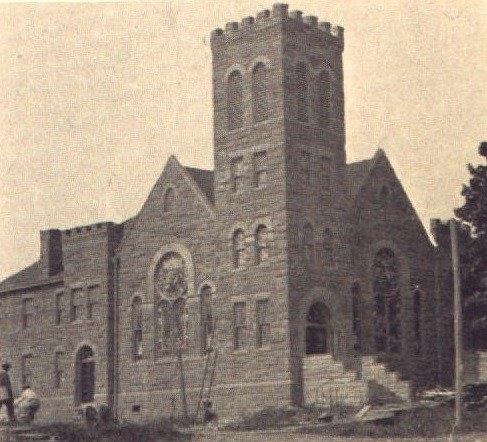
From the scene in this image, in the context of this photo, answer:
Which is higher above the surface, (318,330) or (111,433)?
(318,330)

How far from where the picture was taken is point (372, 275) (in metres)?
53.6

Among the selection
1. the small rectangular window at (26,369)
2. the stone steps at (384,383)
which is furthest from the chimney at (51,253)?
the stone steps at (384,383)

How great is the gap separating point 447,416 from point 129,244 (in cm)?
2043

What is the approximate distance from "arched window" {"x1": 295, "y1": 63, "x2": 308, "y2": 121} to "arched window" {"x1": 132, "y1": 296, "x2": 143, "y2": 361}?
10.6 metres

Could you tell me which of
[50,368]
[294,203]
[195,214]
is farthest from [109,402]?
[294,203]

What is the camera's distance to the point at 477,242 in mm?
48781

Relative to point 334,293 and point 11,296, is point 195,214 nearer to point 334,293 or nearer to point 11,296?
point 334,293

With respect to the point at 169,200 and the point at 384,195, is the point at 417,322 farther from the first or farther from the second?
the point at 169,200

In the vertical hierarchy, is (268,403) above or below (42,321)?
below

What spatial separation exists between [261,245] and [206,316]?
4.01 m

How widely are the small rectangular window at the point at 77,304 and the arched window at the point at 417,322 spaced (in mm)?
14242

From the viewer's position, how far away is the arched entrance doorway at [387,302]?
5344 cm

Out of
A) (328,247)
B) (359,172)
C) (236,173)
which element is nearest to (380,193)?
(359,172)

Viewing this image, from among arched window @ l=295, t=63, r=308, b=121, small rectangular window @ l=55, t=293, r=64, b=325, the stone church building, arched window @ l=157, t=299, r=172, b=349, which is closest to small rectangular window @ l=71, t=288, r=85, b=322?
the stone church building
